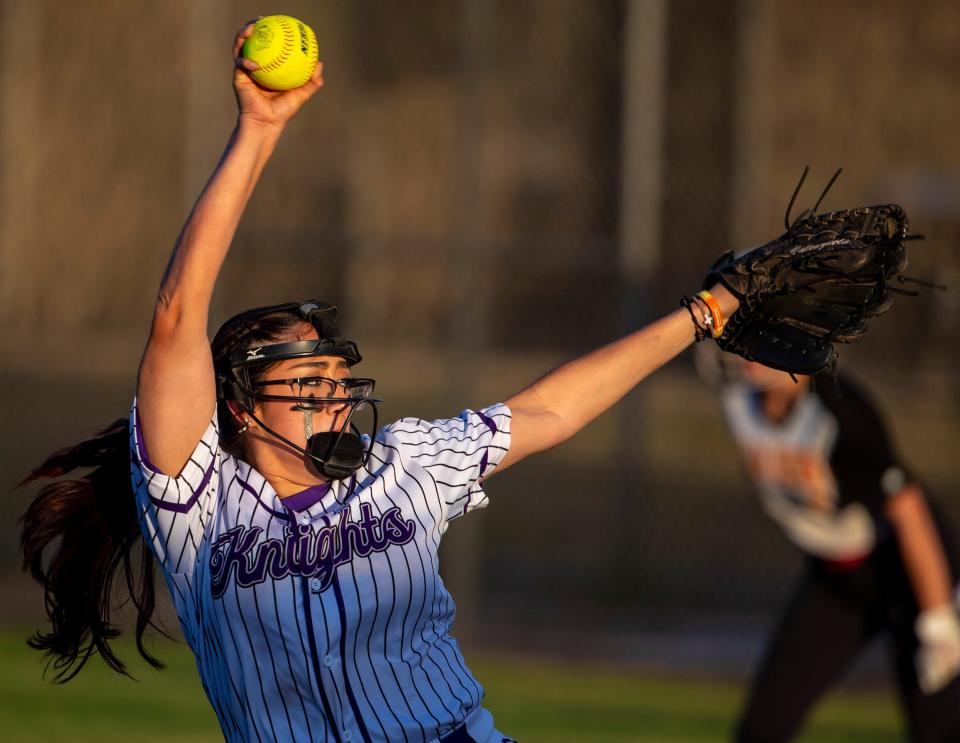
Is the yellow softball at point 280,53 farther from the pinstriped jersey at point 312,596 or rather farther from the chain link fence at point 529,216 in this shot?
the chain link fence at point 529,216

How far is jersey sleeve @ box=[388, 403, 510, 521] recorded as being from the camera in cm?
311

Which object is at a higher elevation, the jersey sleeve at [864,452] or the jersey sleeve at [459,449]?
the jersey sleeve at [459,449]

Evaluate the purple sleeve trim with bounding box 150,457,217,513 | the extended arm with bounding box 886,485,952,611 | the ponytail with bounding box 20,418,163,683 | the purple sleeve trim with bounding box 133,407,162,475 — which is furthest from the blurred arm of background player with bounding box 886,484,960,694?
the purple sleeve trim with bounding box 133,407,162,475

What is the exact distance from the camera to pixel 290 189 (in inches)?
405

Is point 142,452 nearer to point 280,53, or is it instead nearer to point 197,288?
point 197,288

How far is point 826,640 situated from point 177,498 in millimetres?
3109

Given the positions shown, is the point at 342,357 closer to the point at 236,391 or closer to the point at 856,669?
the point at 236,391

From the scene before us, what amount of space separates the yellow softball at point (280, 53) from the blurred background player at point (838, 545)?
8.78ft

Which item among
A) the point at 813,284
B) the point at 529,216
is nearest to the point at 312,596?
the point at 813,284

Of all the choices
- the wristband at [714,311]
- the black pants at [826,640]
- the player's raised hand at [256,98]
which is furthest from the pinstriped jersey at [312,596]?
the black pants at [826,640]

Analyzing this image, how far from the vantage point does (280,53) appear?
278cm

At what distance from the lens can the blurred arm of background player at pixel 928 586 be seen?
5.03 metres

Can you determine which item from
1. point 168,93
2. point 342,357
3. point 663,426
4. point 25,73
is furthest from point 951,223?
point 342,357

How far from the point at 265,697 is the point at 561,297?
7.31m
